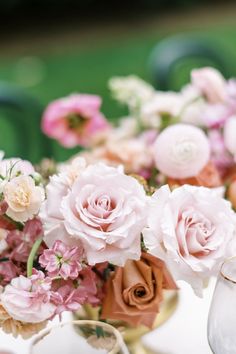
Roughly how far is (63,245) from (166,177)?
1.21 ft

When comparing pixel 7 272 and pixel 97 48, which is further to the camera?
pixel 97 48

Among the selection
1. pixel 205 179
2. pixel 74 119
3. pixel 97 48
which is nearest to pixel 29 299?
pixel 205 179

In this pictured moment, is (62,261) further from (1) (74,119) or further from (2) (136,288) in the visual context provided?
(1) (74,119)

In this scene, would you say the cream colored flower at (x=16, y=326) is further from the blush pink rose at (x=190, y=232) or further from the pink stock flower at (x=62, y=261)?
the blush pink rose at (x=190, y=232)

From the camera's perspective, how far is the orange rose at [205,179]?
1.34 metres

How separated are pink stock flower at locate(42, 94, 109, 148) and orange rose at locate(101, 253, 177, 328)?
1.78 feet

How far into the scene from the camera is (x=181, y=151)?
1287 millimetres

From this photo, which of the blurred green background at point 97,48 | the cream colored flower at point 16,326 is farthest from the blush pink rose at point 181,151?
the blurred green background at point 97,48

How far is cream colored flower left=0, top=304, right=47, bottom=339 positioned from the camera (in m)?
1.03

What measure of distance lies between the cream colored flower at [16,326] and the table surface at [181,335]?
12 cm

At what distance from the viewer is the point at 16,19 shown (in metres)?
7.25

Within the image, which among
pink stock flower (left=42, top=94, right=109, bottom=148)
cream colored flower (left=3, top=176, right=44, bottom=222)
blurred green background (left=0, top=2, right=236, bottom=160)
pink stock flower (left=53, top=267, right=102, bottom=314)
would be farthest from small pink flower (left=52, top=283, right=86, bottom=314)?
blurred green background (left=0, top=2, right=236, bottom=160)

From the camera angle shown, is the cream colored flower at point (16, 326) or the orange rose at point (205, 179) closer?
the cream colored flower at point (16, 326)

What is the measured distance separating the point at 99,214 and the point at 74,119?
619mm
